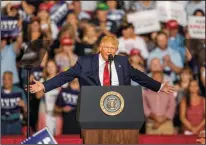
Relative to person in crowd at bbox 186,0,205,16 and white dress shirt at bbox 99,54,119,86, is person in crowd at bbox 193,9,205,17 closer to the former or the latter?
person in crowd at bbox 186,0,205,16

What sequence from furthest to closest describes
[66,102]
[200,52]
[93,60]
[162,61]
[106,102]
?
1. [162,61]
2. [66,102]
3. [200,52]
4. [93,60]
5. [106,102]

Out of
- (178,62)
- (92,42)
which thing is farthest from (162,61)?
(92,42)

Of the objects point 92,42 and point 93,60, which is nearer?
point 93,60

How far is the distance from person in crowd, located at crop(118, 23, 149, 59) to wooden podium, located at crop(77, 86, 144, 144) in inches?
201

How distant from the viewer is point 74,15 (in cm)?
1277

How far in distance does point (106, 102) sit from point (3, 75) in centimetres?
464

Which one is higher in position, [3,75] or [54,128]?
[3,75]

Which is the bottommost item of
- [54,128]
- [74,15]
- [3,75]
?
[54,128]

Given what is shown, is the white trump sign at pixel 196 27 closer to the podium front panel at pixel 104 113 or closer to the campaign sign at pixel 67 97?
the campaign sign at pixel 67 97

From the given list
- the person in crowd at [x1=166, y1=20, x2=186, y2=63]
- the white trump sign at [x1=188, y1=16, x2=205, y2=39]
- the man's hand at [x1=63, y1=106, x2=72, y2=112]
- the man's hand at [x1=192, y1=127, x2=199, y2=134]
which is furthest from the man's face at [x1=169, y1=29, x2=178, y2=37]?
the man's hand at [x1=63, y1=106, x2=72, y2=112]

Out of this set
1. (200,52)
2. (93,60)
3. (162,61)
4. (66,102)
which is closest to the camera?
(93,60)

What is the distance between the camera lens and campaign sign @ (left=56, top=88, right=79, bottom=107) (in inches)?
452

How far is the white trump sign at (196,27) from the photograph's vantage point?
12758 mm

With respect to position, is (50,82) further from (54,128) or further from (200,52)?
(54,128)
